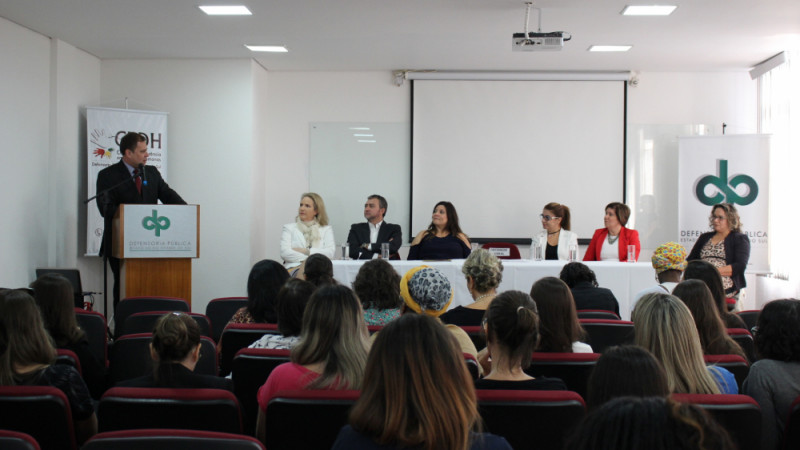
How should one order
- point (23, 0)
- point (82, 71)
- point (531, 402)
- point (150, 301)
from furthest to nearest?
point (82, 71)
point (23, 0)
point (150, 301)
point (531, 402)

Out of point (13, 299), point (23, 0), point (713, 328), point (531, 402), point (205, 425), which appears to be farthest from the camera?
point (23, 0)

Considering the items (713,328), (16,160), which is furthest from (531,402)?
(16,160)

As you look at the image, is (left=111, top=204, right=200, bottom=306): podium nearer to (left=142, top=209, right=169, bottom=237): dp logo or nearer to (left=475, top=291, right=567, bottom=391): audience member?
(left=142, top=209, right=169, bottom=237): dp logo

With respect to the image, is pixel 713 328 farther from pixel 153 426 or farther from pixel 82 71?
pixel 82 71

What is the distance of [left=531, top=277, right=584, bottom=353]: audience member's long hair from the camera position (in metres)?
2.92

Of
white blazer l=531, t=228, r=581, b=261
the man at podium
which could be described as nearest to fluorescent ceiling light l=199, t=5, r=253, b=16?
the man at podium

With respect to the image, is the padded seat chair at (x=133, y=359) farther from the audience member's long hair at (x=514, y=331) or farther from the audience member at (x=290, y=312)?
the audience member's long hair at (x=514, y=331)

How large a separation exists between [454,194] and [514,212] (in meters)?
A: 0.79

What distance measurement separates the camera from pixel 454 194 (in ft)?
28.9

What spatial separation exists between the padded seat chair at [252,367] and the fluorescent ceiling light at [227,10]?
4345 mm

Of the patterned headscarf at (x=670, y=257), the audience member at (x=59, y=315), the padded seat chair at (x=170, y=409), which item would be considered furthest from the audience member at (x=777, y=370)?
the audience member at (x=59, y=315)

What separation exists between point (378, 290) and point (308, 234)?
3988 mm

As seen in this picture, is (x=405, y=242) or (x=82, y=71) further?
(x=405, y=242)

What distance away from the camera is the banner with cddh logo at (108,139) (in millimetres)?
7797
